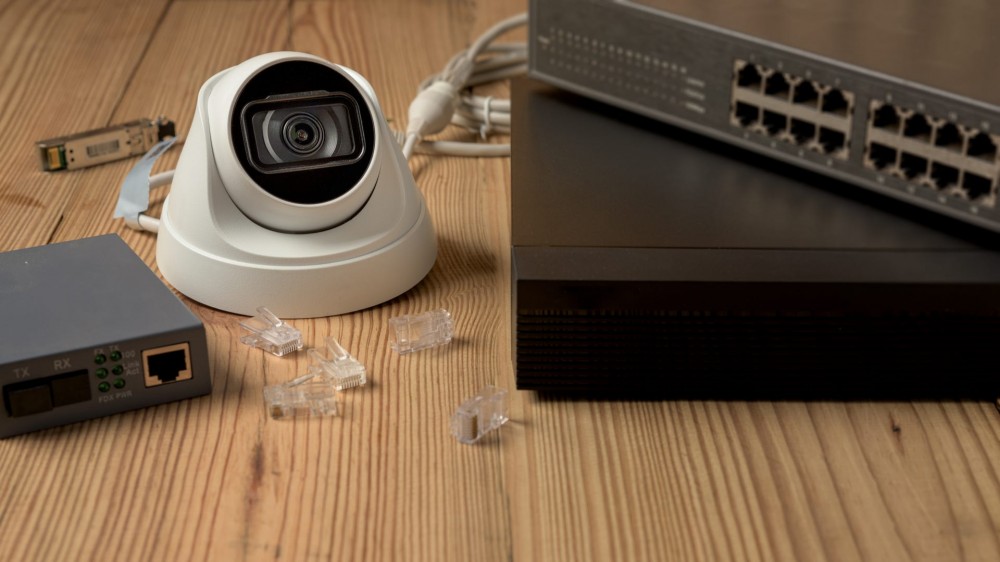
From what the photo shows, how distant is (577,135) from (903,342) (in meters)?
0.35

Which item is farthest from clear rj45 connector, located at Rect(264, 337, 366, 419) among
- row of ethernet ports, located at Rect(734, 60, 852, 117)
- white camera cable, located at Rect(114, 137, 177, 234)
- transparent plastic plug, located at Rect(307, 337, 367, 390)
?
row of ethernet ports, located at Rect(734, 60, 852, 117)

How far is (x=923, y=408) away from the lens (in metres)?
0.80

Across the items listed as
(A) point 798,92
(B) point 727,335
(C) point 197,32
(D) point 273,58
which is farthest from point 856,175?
(C) point 197,32

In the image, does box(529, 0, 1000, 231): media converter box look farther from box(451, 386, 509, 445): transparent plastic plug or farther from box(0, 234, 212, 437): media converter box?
box(0, 234, 212, 437): media converter box

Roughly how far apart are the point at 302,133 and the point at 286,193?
1.8 inches

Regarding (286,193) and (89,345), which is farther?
(286,193)

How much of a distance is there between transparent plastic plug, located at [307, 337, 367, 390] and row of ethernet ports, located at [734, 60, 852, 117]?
0.38m

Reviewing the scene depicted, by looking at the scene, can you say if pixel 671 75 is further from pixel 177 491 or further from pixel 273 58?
pixel 177 491

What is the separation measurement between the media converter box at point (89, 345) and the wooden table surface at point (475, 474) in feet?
0.05

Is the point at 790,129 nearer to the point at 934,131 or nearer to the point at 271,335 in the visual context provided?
the point at 934,131

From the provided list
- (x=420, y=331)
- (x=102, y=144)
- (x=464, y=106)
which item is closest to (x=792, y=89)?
(x=420, y=331)

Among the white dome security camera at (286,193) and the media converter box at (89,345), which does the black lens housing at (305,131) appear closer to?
the white dome security camera at (286,193)

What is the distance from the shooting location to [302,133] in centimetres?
85

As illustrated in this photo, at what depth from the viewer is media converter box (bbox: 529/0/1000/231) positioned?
785 millimetres
